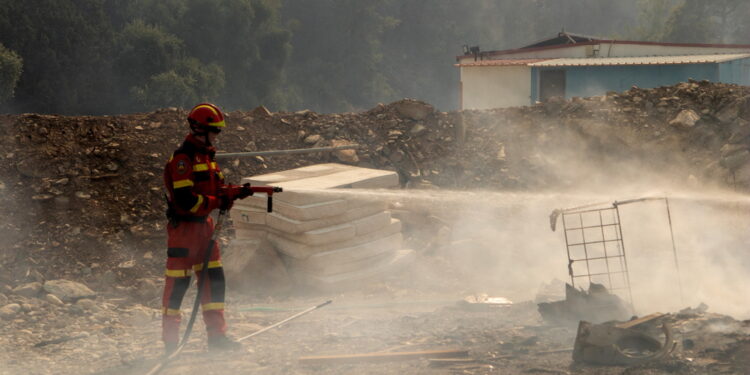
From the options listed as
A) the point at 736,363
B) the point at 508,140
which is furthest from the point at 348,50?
the point at 736,363

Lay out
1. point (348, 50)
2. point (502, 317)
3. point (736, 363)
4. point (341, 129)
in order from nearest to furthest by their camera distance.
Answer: point (736, 363)
point (502, 317)
point (341, 129)
point (348, 50)

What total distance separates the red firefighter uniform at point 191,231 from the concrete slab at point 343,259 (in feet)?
6.42

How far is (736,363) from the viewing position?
5.11 metres

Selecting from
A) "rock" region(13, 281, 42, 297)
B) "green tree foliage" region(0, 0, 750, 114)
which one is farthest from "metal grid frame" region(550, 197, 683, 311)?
"green tree foliage" region(0, 0, 750, 114)

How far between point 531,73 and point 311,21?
95.1 ft

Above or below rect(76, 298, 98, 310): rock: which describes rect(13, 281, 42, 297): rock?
above

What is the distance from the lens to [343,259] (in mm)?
8086

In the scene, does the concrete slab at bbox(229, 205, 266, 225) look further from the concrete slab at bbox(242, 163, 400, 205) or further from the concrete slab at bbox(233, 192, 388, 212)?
the concrete slab at bbox(242, 163, 400, 205)

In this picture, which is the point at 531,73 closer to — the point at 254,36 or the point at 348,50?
the point at 254,36

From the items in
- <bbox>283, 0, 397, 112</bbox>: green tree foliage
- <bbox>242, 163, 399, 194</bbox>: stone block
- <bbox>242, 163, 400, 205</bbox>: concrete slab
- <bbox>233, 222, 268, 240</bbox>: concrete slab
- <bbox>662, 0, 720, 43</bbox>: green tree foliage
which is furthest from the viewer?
<bbox>662, 0, 720, 43</bbox>: green tree foliage

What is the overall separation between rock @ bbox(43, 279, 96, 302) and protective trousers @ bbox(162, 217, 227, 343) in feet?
7.03

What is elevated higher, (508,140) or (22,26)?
(22,26)

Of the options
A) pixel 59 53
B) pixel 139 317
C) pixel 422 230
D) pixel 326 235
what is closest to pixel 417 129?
pixel 422 230

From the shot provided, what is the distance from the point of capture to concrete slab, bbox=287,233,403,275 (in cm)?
794
